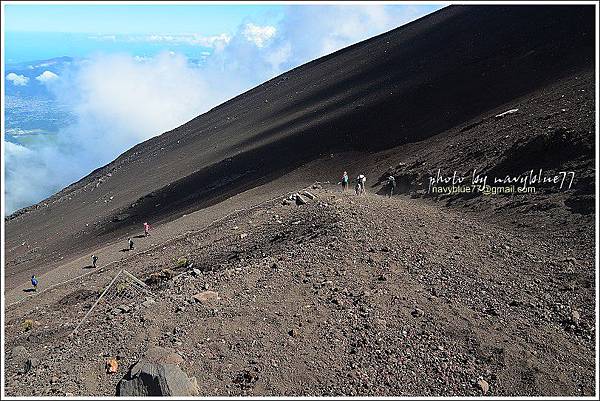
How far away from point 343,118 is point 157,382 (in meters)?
30.3

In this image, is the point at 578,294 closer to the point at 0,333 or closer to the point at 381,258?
the point at 381,258

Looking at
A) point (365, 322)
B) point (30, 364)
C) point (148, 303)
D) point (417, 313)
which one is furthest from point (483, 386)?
point (30, 364)

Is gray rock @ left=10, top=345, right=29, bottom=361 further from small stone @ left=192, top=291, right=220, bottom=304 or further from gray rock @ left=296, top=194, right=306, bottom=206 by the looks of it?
gray rock @ left=296, top=194, right=306, bottom=206

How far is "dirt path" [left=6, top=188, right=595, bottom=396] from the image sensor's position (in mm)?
7516

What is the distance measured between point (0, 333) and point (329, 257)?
276 inches

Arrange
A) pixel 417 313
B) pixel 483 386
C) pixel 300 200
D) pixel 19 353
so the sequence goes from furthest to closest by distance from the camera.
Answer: pixel 300 200 < pixel 19 353 < pixel 417 313 < pixel 483 386

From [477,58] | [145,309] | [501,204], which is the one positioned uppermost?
[477,58]

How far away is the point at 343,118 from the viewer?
35094 mm

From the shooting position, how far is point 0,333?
715cm

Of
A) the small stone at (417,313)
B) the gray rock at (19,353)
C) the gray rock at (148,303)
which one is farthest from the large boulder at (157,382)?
the small stone at (417,313)

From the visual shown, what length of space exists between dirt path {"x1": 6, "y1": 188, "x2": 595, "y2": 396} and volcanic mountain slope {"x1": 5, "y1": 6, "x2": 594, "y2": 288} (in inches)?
463

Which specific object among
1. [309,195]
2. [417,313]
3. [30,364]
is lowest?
[417,313]

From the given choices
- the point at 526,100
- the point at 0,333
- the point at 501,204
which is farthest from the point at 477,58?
the point at 0,333

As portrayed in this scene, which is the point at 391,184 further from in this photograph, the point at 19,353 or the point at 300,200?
the point at 19,353
